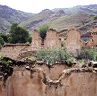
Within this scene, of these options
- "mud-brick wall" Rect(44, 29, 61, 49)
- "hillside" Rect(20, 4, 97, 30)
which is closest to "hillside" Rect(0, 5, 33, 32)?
"hillside" Rect(20, 4, 97, 30)

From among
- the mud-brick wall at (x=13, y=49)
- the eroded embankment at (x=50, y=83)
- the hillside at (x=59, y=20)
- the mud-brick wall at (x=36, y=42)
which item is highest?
the hillside at (x=59, y=20)

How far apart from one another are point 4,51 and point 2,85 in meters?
42.8

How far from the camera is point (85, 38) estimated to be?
8725cm

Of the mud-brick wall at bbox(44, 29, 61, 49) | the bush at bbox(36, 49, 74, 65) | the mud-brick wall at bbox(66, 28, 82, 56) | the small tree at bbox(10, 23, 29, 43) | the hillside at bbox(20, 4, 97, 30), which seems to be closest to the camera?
the bush at bbox(36, 49, 74, 65)

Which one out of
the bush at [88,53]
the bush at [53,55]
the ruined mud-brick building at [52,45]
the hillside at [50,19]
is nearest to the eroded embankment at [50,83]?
the bush at [53,55]

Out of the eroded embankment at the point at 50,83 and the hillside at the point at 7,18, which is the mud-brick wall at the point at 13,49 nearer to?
the eroded embankment at the point at 50,83

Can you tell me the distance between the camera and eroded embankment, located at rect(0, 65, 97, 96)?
62.6 ft

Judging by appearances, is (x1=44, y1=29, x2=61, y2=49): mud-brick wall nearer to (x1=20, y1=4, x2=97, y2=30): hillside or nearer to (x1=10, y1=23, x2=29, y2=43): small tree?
(x1=10, y1=23, x2=29, y2=43): small tree

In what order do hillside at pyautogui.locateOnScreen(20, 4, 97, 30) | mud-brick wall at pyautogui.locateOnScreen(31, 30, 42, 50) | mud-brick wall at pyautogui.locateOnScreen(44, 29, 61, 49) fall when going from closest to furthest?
1. mud-brick wall at pyautogui.locateOnScreen(44, 29, 61, 49)
2. mud-brick wall at pyautogui.locateOnScreen(31, 30, 42, 50)
3. hillside at pyautogui.locateOnScreen(20, 4, 97, 30)

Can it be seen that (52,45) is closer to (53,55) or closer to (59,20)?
(53,55)

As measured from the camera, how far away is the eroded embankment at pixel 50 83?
19.1 metres

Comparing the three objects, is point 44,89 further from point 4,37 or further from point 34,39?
point 4,37

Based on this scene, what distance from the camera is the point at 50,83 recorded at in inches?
750

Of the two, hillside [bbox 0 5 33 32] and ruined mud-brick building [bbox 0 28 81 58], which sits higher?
hillside [bbox 0 5 33 32]
